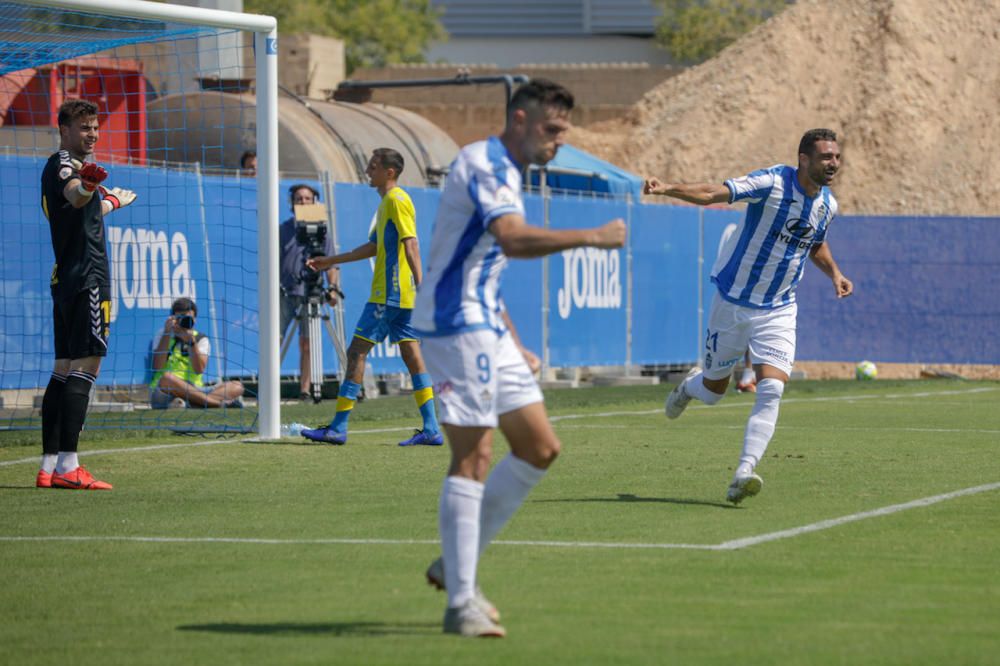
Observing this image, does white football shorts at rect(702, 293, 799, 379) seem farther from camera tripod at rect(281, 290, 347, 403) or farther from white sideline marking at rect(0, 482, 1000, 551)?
camera tripod at rect(281, 290, 347, 403)

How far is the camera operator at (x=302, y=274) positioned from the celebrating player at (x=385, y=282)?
4.64 m

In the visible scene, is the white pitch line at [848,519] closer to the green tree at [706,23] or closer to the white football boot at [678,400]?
the white football boot at [678,400]

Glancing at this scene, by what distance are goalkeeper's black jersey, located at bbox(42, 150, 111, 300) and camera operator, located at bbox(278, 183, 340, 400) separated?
7668 millimetres

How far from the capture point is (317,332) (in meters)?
19.5

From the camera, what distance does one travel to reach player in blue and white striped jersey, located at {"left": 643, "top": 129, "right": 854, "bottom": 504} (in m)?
10.6

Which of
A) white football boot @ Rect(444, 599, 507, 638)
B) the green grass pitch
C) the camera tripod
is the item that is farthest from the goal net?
white football boot @ Rect(444, 599, 507, 638)

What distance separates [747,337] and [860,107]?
34.1 meters

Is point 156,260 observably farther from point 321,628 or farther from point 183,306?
point 321,628

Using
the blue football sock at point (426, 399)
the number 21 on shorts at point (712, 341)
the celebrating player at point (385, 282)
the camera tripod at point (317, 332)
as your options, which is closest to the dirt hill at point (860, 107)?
the camera tripod at point (317, 332)

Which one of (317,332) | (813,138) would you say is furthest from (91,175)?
(317,332)

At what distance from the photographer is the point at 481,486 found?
6.49m

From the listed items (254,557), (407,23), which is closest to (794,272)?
(254,557)

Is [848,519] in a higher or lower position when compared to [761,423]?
lower

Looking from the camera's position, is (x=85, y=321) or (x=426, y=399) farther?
(x=426, y=399)
